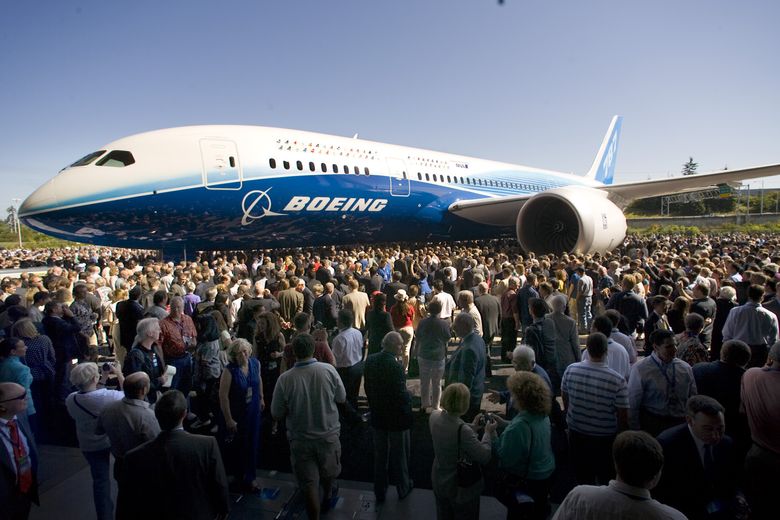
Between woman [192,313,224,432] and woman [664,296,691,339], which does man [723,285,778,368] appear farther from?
woman [192,313,224,432]

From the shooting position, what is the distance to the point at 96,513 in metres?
3.39

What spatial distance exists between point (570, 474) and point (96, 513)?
12.1ft

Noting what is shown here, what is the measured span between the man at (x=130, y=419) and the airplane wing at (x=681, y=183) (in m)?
14.5

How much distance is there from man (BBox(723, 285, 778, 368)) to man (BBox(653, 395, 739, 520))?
8.94 ft

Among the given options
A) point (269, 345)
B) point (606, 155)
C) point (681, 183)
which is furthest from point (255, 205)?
point (606, 155)

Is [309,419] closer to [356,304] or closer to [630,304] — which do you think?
[356,304]

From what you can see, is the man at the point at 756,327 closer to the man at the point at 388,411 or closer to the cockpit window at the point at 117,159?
the man at the point at 388,411

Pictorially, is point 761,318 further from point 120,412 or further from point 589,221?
point 589,221

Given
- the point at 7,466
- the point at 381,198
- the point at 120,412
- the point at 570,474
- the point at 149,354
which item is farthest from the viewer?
the point at 381,198

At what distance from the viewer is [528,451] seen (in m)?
2.45

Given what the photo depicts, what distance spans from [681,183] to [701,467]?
617 inches

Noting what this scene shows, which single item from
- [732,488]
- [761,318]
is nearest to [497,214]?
[761,318]

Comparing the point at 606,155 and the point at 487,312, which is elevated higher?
the point at 606,155

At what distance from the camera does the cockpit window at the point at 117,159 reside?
959 centimetres
